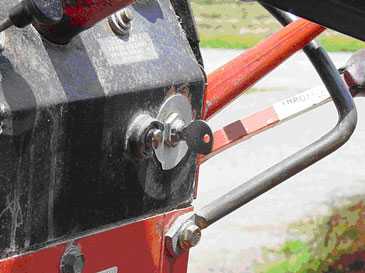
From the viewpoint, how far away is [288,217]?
4207 mm

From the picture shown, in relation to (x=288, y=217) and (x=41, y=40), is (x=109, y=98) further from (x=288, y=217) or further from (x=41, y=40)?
(x=288, y=217)

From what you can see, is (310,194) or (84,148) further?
(310,194)

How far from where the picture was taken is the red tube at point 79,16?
125cm

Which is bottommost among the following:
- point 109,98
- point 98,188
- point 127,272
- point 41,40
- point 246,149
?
point 246,149

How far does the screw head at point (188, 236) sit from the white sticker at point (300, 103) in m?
0.60

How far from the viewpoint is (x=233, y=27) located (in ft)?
33.6

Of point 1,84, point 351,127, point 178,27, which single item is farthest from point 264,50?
point 1,84

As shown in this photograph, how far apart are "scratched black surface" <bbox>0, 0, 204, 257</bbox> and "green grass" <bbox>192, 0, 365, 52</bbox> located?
8195 mm

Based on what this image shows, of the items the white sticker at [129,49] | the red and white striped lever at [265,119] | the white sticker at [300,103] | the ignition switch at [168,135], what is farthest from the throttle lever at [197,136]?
the white sticker at [300,103]

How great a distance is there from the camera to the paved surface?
385cm

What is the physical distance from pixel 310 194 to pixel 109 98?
124 inches

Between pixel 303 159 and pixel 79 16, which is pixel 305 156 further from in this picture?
pixel 79 16

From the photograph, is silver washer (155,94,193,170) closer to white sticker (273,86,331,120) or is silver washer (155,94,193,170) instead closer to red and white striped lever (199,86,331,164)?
red and white striped lever (199,86,331,164)

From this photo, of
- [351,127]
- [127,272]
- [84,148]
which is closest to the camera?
[84,148]
